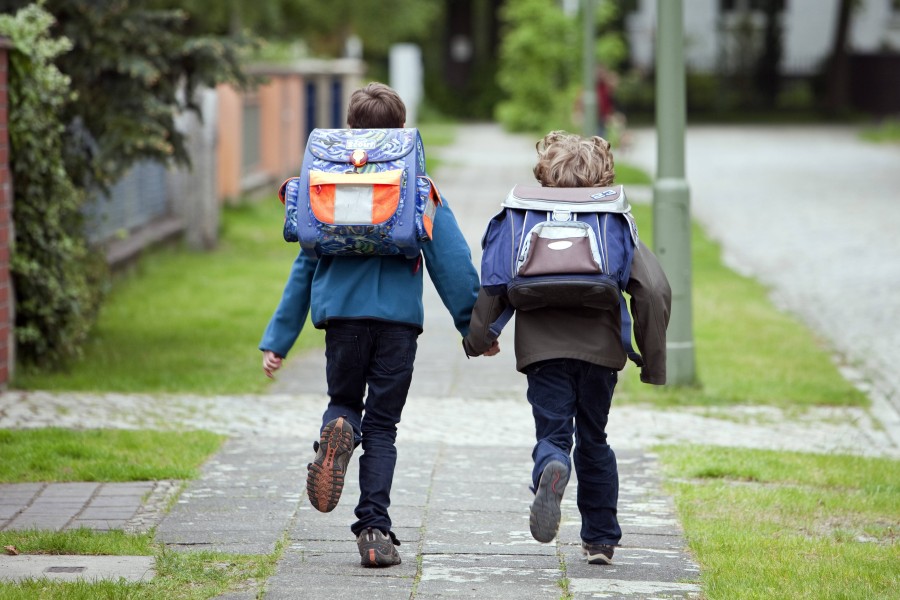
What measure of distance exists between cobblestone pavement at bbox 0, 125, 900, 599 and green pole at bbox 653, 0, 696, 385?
46cm

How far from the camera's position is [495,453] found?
250 inches

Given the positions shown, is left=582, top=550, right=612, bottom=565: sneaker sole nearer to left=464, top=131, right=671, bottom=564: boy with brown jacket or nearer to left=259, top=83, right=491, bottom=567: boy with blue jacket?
A: left=464, top=131, right=671, bottom=564: boy with brown jacket

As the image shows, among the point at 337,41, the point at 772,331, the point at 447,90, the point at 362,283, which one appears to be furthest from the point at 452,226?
the point at 447,90

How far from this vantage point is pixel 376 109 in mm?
4523

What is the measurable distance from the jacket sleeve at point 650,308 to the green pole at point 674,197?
3287 mm

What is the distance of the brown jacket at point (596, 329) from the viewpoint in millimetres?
4391

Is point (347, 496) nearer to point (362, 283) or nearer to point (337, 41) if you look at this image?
point (362, 283)

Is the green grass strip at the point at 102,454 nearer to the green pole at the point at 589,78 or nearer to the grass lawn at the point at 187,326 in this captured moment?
the grass lawn at the point at 187,326

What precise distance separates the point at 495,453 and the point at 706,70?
4254 cm

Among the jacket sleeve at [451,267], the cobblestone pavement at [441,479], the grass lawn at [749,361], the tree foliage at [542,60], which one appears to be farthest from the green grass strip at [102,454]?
the tree foliage at [542,60]

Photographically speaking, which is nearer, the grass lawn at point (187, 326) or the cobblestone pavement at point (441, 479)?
the cobblestone pavement at point (441, 479)

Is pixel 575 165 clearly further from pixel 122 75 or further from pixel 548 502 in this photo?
pixel 122 75

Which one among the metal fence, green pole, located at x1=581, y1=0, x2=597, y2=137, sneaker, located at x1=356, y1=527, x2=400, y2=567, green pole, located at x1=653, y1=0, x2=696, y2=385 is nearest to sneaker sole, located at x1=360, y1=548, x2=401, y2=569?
sneaker, located at x1=356, y1=527, x2=400, y2=567

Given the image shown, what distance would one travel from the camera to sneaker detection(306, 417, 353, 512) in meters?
4.41
